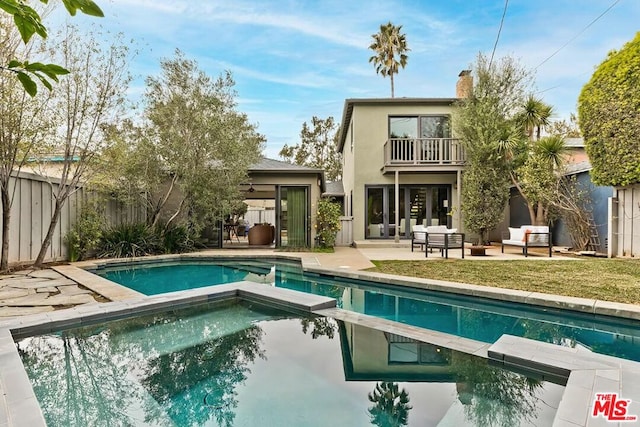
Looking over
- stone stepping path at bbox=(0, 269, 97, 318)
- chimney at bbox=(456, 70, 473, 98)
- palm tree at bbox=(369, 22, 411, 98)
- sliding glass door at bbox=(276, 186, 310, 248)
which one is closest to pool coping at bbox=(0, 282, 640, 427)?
stone stepping path at bbox=(0, 269, 97, 318)

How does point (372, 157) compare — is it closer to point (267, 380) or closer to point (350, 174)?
point (350, 174)

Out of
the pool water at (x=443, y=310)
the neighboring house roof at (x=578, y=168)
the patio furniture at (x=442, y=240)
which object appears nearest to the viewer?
the pool water at (x=443, y=310)

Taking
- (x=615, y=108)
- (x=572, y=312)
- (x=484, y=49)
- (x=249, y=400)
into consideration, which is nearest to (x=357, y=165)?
(x=484, y=49)

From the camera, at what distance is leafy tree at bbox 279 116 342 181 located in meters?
33.3

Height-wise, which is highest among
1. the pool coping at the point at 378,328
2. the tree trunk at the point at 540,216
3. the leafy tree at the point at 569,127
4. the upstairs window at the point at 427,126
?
the leafy tree at the point at 569,127

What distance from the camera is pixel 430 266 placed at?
8500 millimetres

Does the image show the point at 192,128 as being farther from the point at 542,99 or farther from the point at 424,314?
the point at 542,99

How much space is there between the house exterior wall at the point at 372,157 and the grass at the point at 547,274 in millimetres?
5696

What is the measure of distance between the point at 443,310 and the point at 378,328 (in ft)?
5.76

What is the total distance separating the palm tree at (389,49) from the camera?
24000 millimetres

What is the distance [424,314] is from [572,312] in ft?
6.41

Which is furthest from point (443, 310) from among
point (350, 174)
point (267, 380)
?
point (350, 174)

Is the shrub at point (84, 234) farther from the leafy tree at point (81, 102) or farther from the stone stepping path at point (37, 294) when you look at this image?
the stone stepping path at point (37, 294)

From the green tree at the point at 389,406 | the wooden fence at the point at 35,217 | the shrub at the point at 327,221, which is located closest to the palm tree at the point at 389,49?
the shrub at the point at 327,221
